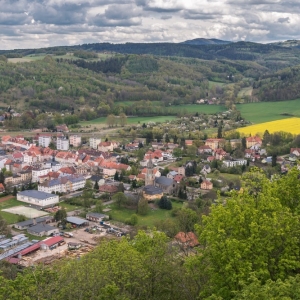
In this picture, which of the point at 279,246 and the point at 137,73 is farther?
the point at 137,73

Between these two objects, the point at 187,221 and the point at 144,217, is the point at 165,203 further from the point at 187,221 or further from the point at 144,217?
the point at 187,221

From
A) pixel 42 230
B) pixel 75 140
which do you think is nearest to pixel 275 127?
pixel 75 140

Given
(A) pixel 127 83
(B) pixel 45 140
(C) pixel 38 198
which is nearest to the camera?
(C) pixel 38 198

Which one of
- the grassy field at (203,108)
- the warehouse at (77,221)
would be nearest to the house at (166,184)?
the warehouse at (77,221)

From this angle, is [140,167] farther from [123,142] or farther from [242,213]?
[242,213]

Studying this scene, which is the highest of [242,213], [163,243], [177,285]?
[242,213]

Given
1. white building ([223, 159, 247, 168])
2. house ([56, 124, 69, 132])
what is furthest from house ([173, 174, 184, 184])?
house ([56, 124, 69, 132])

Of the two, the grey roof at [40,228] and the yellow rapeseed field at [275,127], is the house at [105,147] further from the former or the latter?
the grey roof at [40,228]

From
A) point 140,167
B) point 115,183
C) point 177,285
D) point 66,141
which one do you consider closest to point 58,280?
point 177,285
